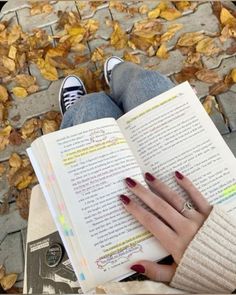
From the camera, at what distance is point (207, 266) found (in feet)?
3.48

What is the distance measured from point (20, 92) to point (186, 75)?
0.71 metres

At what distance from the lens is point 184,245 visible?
108 centimetres

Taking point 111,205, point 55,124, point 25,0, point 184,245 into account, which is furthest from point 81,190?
point 25,0

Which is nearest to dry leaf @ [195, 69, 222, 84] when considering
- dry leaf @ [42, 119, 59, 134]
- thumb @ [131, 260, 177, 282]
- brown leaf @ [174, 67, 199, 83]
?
brown leaf @ [174, 67, 199, 83]

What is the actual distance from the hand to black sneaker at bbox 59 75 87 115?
2.62 ft

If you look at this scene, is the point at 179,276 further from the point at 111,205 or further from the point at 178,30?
the point at 178,30

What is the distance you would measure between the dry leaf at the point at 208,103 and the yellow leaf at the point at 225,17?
1.28 ft

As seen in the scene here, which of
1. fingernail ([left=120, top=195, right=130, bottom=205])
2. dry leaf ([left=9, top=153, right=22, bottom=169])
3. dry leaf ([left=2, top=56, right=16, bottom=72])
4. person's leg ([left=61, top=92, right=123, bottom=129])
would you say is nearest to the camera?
fingernail ([left=120, top=195, right=130, bottom=205])

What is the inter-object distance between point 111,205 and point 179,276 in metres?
0.24

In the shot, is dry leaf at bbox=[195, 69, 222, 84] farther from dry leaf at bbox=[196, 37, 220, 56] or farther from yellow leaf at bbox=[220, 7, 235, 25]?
yellow leaf at bbox=[220, 7, 235, 25]

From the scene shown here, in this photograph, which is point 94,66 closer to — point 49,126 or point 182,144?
point 49,126

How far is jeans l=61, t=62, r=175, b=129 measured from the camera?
4.91 feet

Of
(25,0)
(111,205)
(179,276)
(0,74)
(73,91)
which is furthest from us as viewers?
(25,0)

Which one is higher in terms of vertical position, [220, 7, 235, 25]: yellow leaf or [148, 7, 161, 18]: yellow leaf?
[148, 7, 161, 18]: yellow leaf
